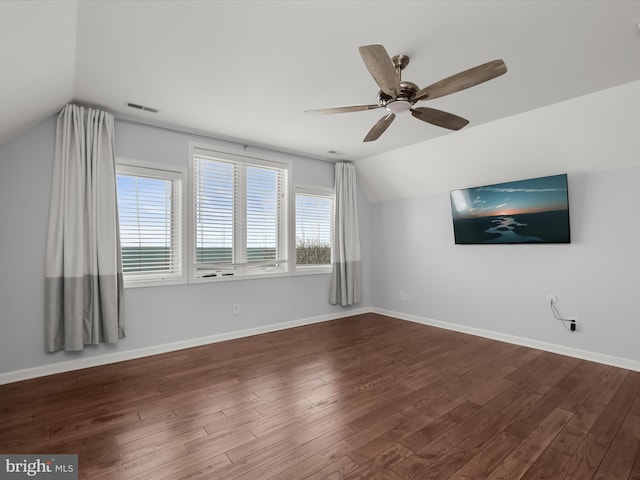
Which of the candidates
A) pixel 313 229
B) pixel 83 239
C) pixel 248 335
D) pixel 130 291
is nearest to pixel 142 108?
pixel 83 239

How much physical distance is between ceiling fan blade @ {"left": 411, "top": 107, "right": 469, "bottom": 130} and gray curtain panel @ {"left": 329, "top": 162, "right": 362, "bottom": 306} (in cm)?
274

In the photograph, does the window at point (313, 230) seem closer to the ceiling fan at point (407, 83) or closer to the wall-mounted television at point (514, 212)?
the wall-mounted television at point (514, 212)

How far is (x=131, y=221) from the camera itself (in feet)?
11.6

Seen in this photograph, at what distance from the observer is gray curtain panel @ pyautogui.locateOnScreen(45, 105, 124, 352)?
3016 mm

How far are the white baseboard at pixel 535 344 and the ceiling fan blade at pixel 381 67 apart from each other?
3418 millimetres

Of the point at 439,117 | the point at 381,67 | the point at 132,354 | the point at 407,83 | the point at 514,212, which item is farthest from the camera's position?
the point at 514,212

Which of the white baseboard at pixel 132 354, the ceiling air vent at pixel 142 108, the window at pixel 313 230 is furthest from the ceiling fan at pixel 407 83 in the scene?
the white baseboard at pixel 132 354

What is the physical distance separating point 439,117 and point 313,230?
2.95 meters

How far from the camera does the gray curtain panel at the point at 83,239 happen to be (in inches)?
119

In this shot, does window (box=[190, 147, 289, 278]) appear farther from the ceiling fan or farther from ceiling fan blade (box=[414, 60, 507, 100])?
ceiling fan blade (box=[414, 60, 507, 100])

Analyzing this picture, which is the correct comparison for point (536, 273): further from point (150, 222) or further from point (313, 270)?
point (150, 222)

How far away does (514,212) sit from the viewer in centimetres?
389

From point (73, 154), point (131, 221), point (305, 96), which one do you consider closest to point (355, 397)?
point (305, 96)

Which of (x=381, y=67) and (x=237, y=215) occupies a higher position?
(x=381, y=67)
